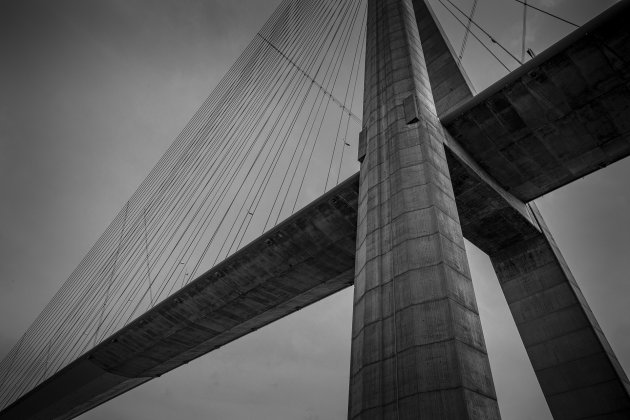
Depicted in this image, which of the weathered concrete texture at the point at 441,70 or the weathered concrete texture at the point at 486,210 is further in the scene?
the weathered concrete texture at the point at 441,70

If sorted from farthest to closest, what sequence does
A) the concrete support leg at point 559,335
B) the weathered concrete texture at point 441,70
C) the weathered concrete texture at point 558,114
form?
the weathered concrete texture at point 441,70 < the concrete support leg at point 559,335 < the weathered concrete texture at point 558,114

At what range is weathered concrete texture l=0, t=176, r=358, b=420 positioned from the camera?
15.1 metres

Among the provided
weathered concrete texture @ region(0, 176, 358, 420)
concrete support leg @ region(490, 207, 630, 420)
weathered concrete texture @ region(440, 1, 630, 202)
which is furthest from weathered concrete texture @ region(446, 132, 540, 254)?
weathered concrete texture @ region(0, 176, 358, 420)

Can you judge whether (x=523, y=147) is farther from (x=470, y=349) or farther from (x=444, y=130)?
(x=470, y=349)

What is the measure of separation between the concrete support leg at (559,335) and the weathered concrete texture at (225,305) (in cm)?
654

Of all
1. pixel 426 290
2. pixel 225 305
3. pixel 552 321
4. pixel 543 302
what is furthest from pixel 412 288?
pixel 225 305

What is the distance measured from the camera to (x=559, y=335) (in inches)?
446

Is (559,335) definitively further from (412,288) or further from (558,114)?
(412,288)

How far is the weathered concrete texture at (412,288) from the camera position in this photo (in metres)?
4.93

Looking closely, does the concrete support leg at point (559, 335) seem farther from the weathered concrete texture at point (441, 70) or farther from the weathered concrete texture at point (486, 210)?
the weathered concrete texture at point (441, 70)

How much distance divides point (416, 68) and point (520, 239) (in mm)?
7765

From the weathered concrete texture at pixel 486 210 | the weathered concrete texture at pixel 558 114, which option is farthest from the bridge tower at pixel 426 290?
the weathered concrete texture at pixel 558 114

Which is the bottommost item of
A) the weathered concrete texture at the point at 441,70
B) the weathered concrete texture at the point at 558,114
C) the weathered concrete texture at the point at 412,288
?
the weathered concrete texture at the point at 412,288

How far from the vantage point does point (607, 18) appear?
877 centimetres
